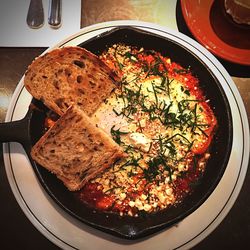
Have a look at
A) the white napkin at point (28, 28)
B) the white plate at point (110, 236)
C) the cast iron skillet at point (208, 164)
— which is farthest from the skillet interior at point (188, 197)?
the white napkin at point (28, 28)

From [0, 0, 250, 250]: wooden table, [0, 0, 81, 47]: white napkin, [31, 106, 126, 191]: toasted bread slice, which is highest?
[0, 0, 81, 47]: white napkin

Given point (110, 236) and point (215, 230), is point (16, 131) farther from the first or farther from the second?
point (215, 230)

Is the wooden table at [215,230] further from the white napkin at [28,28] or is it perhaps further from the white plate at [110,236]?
the white napkin at [28,28]

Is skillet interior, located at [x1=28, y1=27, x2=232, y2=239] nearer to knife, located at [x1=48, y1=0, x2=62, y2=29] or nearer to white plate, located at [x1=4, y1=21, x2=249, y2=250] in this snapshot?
white plate, located at [x1=4, y1=21, x2=249, y2=250]

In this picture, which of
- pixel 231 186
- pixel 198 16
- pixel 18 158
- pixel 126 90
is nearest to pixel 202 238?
pixel 231 186

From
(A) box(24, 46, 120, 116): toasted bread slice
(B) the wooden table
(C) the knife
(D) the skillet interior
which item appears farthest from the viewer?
(C) the knife

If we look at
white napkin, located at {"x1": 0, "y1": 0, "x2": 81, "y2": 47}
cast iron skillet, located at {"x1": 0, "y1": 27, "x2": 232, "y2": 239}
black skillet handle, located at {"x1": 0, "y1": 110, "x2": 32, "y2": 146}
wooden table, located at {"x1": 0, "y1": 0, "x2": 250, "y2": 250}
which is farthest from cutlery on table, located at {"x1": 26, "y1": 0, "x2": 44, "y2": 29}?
wooden table, located at {"x1": 0, "y1": 0, "x2": 250, "y2": 250}

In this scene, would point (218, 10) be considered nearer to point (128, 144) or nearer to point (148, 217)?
point (128, 144)
